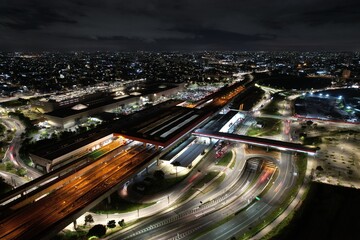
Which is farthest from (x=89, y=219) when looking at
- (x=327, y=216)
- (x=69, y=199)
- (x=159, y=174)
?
(x=327, y=216)

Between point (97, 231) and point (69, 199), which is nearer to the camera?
point (97, 231)

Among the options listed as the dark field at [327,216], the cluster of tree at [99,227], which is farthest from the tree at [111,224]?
the dark field at [327,216]

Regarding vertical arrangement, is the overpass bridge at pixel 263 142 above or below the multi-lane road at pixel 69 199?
above

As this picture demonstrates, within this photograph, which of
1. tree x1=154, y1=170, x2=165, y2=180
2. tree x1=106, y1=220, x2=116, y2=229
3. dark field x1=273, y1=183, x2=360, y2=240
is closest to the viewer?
dark field x1=273, y1=183, x2=360, y2=240

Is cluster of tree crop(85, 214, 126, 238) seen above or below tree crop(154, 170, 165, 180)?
below

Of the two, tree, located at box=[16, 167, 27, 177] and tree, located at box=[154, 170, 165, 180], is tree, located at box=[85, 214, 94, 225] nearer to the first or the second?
tree, located at box=[154, 170, 165, 180]

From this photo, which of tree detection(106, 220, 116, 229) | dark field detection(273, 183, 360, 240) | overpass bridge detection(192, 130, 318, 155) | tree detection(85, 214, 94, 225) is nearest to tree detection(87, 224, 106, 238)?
tree detection(106, 220, 116, 229)

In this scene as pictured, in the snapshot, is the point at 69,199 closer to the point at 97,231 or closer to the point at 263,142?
the point at 97,231

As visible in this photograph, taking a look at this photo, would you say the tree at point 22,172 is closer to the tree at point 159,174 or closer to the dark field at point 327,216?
the tree at point 159,174
